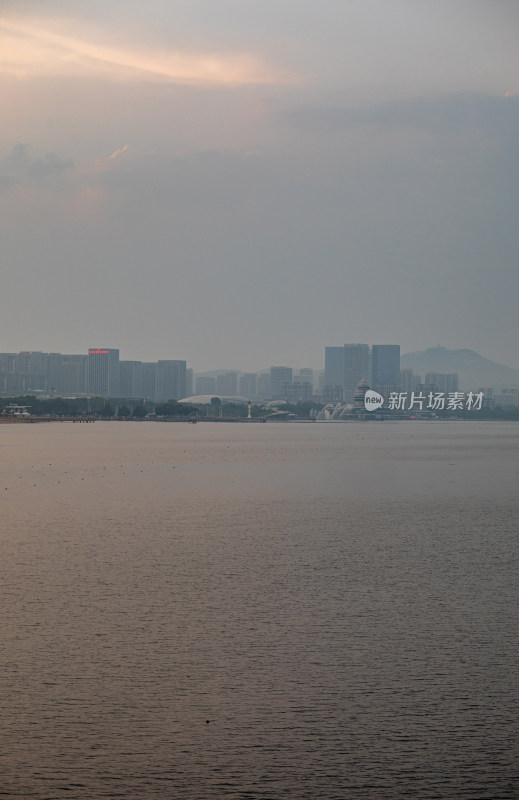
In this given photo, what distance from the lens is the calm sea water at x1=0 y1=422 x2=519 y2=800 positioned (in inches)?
527

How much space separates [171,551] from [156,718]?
1549 cm

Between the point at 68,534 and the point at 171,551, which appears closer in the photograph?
the point at 171,551

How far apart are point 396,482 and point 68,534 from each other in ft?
97.6

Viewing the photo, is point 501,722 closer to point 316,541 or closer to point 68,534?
point 316,541

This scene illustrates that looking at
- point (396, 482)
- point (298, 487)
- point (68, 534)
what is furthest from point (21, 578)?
point (396, 482)

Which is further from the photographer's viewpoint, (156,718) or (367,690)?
(367,690)

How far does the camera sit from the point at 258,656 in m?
18.6

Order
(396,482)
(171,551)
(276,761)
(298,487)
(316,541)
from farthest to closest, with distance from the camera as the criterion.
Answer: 1. (396,482)
2. (298,487)
3. (316,541)
4. (171,551)
5. (276,761)

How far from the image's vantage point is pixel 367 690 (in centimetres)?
1670

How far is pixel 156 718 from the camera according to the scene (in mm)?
15320

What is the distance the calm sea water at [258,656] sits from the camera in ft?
44.0

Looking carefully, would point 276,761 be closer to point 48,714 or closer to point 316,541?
point 48,714

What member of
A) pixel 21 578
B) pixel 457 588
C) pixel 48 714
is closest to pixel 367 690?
pixel 48 714

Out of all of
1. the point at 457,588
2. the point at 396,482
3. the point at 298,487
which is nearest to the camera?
the point at 457,588
